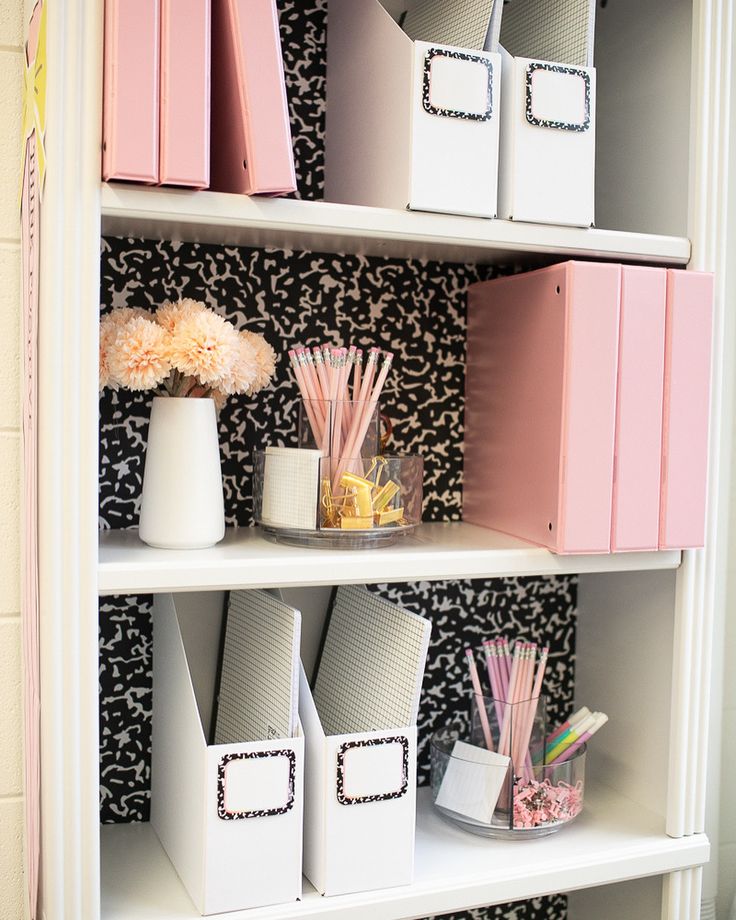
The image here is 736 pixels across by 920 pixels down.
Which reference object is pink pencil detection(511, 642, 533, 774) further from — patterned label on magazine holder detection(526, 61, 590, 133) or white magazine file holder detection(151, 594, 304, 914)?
patterned label on magazine holder detection(526, 61, 590, 133)

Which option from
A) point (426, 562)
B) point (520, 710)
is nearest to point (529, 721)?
point (520, 710)

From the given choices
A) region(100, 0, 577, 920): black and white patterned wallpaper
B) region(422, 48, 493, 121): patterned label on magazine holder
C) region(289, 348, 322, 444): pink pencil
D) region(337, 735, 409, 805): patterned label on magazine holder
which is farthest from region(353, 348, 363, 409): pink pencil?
region(337, 735, 409, 805): patterned label on magazine holder

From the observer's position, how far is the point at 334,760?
3.21ft

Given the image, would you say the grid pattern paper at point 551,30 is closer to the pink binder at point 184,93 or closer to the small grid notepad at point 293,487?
the pink binder at point 184,93

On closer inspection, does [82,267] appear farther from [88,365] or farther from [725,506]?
[725,506]

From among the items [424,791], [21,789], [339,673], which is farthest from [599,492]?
[21,789]

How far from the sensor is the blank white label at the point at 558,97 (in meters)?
1.01

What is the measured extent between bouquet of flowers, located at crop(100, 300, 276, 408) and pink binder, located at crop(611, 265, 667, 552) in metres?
0.42

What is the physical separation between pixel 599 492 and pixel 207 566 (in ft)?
1.42

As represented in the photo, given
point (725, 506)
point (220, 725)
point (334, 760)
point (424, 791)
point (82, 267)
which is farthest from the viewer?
point (725, 506)

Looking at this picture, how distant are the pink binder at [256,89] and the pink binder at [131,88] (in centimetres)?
7

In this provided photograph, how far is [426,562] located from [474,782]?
1.09 ft

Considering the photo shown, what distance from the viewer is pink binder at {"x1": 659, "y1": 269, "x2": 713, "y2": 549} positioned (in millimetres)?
Result: 1061

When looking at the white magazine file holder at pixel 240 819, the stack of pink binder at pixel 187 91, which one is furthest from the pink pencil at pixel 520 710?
the stack of pink binder at pixel 187 91
